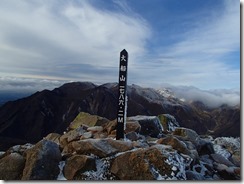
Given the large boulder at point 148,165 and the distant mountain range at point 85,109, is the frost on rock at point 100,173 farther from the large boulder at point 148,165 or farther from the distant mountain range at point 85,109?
the distant mountain range at point 85,109

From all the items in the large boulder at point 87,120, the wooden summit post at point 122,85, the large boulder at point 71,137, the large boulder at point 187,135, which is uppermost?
the wooden summit post at point 122,85

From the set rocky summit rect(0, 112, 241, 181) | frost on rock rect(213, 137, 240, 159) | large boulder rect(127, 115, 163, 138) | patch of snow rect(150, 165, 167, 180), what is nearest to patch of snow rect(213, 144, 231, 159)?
frost on rock rect(213, 137, 240, 159)

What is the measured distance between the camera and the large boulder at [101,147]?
5.97 meters

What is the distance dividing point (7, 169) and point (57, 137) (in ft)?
12.0

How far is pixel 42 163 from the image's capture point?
5.45 meters

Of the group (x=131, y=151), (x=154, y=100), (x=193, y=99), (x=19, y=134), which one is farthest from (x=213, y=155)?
(x=19, y=134)

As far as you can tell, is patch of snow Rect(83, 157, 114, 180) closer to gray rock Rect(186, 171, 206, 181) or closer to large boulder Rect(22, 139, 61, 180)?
large boulder Rect(22, 139, 61, 180)

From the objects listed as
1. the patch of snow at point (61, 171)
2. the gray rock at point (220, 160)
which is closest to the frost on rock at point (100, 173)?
the patch of snow at point (61, 171)

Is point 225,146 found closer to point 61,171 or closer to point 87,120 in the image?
point 87,120

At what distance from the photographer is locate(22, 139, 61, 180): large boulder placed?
5.38 meters

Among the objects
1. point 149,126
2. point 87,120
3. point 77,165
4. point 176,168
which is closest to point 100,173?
point 77,165

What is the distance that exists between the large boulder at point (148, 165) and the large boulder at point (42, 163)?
120cm

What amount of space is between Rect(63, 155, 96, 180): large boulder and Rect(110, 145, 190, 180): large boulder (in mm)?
461

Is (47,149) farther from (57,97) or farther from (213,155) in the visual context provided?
(213,155)
